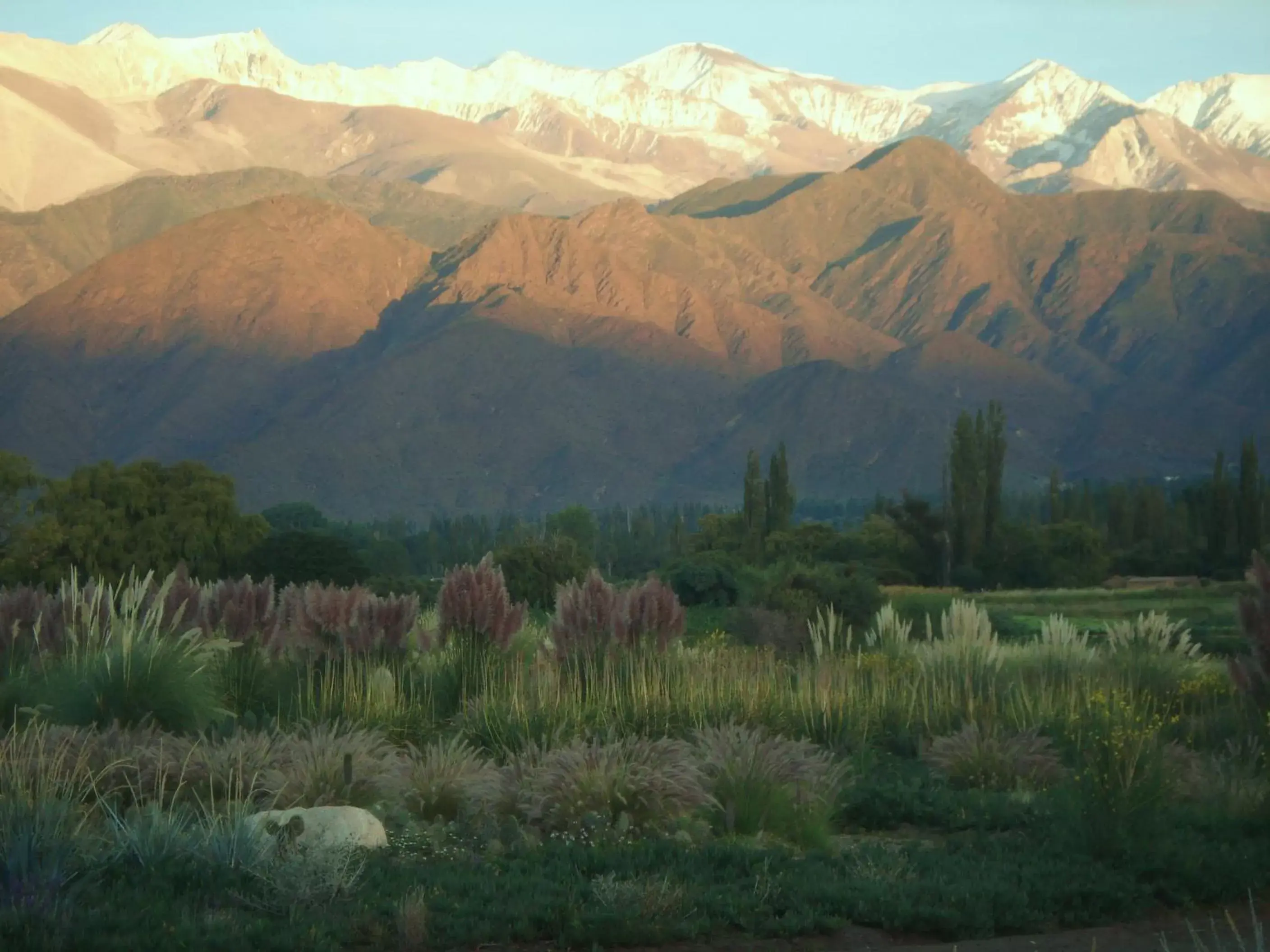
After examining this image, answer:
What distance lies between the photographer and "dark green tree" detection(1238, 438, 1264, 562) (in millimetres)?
58938

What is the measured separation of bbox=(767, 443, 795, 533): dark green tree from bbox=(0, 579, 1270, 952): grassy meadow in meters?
43.4

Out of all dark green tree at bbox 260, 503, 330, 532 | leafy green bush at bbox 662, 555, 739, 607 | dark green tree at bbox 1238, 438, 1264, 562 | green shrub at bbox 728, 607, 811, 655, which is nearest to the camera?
green shrub at bbox 728, 607, 811, 655

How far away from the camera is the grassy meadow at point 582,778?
26.5 feet

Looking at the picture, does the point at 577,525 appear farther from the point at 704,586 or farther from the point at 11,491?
the point at 704,586

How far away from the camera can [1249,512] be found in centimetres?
5944

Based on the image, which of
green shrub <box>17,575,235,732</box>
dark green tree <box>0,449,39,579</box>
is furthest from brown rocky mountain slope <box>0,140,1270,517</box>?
green shrub <box>17,575,235,732</box>

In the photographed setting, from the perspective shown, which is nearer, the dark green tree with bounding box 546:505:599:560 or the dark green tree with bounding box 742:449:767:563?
the dark green tree with bounding box 742:449:767:563

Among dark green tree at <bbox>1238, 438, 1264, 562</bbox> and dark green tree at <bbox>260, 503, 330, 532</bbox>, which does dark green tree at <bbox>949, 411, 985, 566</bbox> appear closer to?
dark green tree at <bbox>1238, 438, 1264, 562</bbox>

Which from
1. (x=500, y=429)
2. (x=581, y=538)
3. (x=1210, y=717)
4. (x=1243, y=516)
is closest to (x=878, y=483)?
(x=500, y=429)

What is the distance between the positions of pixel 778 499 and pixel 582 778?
171 feet

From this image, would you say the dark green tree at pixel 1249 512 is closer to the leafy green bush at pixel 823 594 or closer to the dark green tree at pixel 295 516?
the leafy green bush at pixel 823 594

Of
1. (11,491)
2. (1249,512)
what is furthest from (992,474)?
(11,491)

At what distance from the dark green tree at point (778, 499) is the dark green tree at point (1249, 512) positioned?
15.7 metres

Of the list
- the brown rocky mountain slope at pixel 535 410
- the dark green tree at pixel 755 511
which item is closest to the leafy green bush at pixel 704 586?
the dark green tree at pixel 755 511
